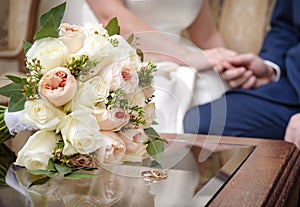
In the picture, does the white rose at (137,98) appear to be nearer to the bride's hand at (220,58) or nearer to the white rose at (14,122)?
the white rose at (14,122)

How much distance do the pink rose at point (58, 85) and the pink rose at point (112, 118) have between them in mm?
48

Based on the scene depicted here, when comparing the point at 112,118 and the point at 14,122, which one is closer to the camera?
the point at 112,118

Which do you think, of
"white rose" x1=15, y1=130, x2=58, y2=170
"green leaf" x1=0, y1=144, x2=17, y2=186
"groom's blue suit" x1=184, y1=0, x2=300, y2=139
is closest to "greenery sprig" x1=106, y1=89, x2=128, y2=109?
"white rose" x1=15, y1=130, x2=58, y2=170

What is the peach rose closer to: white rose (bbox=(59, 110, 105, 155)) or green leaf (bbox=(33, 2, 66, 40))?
white rose (bbox=(59, 110, 105, 155))

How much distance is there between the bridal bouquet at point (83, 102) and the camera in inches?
28.0

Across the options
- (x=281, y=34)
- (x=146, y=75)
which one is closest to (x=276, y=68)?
(x=281, y=34)

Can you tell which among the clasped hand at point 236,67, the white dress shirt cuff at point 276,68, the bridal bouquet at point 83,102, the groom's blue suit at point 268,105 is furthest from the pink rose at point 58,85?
the white dress shirt cuff at point 276,68

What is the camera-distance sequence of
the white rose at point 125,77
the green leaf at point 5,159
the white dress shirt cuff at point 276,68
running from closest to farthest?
1. the white rose at point 125,77
2. the green leaf at point 5,159
3. the white dress shirt cuff at point 276,68

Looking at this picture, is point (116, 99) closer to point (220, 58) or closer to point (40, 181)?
point (40, 181)

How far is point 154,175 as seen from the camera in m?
0.80

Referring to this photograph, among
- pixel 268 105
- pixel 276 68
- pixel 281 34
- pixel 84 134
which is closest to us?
pixel 84 134

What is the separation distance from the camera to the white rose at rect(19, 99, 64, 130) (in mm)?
730

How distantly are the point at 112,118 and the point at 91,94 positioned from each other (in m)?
0.04

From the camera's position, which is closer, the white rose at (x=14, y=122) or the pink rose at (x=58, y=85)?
the pink rose at (x=58, y=85)
